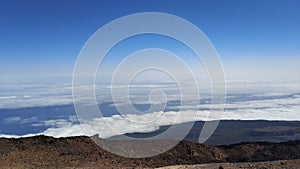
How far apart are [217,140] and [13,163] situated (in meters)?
61.2

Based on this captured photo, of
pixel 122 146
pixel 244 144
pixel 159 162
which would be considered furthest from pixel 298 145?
pixel 122 146

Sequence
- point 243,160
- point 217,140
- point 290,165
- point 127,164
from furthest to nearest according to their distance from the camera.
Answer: point 217,140
point 243,160
point 127,164
point 290,165

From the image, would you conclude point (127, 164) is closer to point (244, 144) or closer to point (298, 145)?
point (244, 144)

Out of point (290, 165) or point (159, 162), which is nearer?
point (290, 165)

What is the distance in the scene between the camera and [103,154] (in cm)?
2886

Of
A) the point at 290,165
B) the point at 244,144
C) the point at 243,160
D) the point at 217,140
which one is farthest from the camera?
the point at 217,140

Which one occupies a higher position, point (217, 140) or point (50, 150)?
point (50, 150)

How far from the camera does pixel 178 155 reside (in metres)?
29.7

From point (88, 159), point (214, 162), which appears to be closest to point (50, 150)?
point (88, 159)

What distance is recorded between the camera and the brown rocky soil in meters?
26.1

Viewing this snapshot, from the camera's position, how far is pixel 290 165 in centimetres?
2475

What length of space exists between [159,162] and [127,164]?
2.48 metres

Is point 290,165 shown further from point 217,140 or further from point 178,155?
point 217,140

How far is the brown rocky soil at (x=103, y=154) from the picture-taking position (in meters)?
26.1
